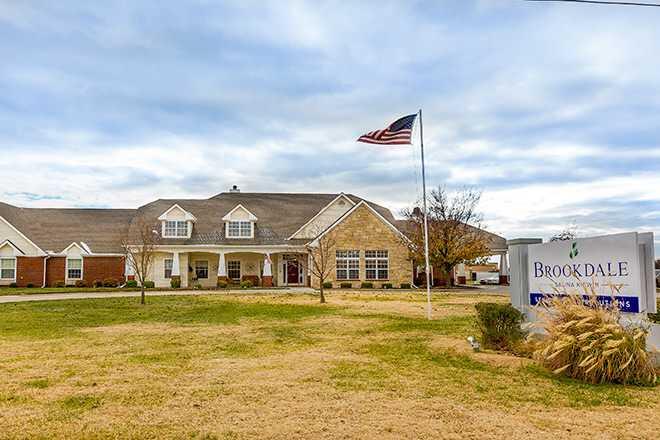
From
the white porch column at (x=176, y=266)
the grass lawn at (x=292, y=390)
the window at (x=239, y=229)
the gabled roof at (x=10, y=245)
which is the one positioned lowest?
the grass lawn at (x=292, y=390)

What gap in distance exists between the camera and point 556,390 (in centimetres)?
710

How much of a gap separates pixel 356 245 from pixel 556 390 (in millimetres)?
31203

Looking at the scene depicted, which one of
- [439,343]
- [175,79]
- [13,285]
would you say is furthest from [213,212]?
[439,343]

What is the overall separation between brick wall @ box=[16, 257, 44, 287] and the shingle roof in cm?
132

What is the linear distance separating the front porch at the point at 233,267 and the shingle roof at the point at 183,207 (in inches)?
41.5

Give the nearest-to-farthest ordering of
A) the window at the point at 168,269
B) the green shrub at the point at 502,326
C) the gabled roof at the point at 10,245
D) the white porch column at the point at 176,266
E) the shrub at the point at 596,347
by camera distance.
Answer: the shrub at the point at 596,347 < the green shrub at the point at 502,326 < the white porch column at the point at 176,266 < the gabled roof at the point at 10,245 < the window at the point at 168,269

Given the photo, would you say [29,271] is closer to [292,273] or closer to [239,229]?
[239,229]

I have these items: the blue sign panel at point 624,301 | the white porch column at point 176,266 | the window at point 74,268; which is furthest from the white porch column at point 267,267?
the blue sign panel at point 624,301

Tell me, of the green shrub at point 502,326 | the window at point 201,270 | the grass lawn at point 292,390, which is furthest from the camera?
the window at point 201,270

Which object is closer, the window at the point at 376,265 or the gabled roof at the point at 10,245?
the gabled roof at the point at 10,245

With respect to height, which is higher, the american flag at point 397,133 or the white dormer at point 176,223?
the american flag at point 397,133

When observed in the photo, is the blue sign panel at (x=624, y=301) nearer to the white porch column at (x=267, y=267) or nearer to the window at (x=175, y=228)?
the white porch column at (x=267, y=267)

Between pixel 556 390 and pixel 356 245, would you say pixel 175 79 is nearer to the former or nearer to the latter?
pixel 556 390

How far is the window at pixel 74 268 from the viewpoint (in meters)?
38.9
